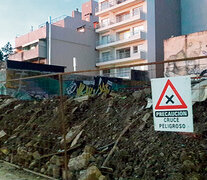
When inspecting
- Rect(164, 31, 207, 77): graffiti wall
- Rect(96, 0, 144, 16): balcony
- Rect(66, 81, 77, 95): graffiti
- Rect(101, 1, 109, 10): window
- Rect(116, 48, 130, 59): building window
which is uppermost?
Rect(101, 1, 109, 10): window

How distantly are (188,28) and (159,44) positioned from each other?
6.16 meters

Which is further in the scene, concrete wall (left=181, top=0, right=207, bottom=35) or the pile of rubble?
concrete wall (left=181, top=0, right=207, bottom=35)

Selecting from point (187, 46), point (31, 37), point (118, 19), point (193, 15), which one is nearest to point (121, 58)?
point (118, 19)

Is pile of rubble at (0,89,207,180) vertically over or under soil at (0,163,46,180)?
over

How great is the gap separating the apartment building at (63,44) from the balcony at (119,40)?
163cm

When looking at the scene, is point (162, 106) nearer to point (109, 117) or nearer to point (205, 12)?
point (109, 117)

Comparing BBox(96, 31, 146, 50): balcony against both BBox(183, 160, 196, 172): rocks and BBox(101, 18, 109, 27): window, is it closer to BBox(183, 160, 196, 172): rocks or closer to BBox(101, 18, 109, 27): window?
BBox(101, 18, 109, 27): window

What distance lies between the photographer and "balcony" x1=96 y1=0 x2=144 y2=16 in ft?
110

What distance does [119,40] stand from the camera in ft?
115

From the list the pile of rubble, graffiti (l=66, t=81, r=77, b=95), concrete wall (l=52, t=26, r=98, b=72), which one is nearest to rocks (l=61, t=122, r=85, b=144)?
the pile of rubble

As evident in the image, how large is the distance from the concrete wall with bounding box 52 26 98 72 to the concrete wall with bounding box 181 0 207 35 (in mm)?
13682

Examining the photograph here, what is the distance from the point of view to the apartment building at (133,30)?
31.9m

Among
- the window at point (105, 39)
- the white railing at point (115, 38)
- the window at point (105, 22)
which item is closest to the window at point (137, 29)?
the white railing at point (115, 38)

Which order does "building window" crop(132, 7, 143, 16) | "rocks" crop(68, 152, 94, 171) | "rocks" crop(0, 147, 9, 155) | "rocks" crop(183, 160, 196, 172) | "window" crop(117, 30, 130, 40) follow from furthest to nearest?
"window" crop(117, 30, 130, 40) → "building window" crop(132, 7, 143, 16) → "rocks" crop(0, 147, 9, 155) → "rocks" crop(68, 152, 94, 171) → "rocks" crop(183, 160, 196, 172)
